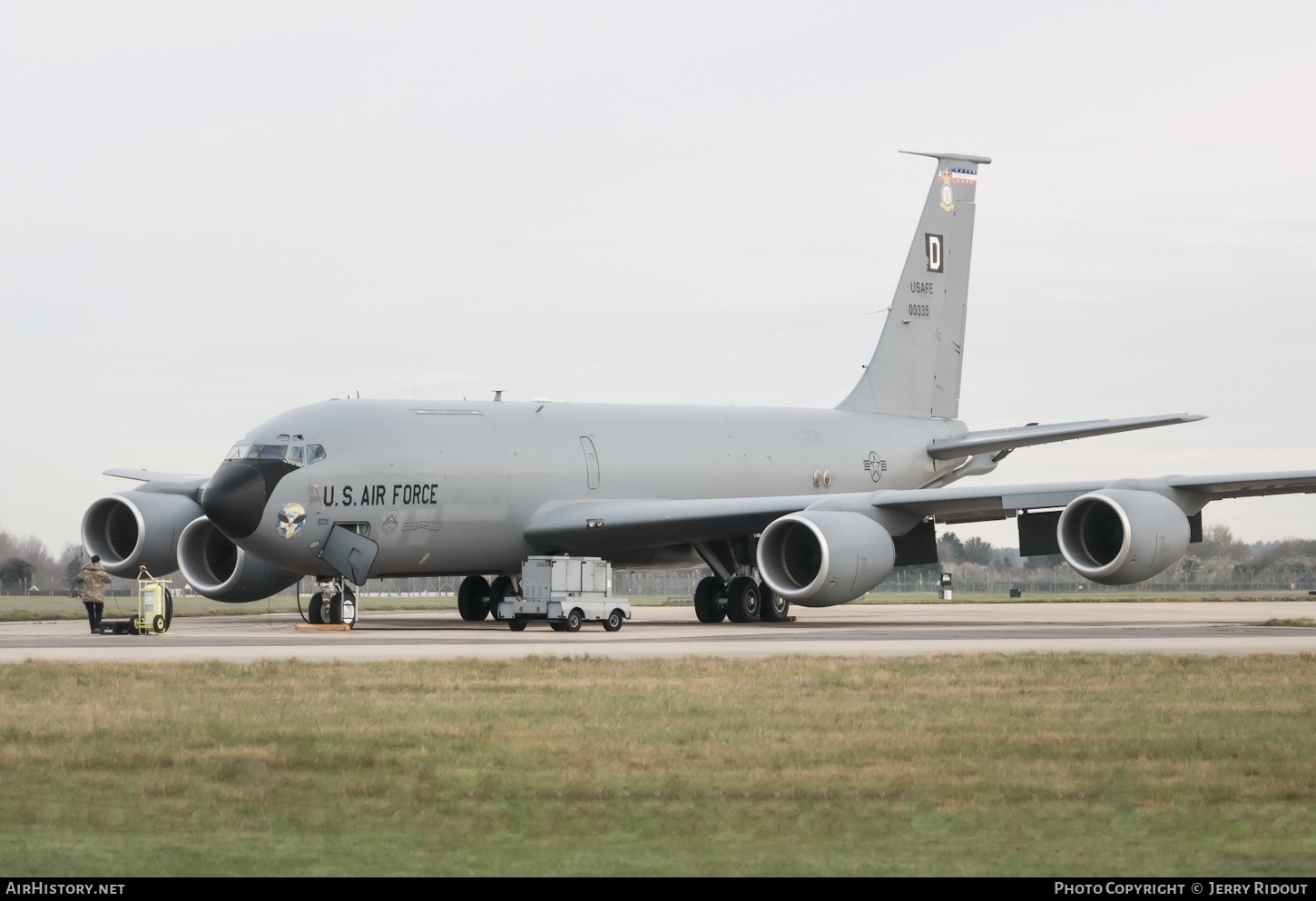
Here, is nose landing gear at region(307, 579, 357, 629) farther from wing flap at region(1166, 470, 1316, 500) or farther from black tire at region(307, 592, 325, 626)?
wing flap at region(1166, 470, 1316, 500)

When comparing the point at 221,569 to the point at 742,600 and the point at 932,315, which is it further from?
the point at 932,315

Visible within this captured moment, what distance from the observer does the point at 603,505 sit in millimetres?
32406

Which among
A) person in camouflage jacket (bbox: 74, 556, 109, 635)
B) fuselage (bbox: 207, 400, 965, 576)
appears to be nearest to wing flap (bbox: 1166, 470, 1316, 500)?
fuselage (bbox: 207, 400, 965, 576)

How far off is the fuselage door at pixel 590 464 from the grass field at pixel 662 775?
52.5 feet

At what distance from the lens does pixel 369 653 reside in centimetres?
2130

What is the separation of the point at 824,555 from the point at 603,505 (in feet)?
18.3

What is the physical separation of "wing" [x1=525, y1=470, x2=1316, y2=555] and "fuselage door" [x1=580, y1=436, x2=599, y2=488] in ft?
1.42

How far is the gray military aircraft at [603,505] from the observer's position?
93.1ft

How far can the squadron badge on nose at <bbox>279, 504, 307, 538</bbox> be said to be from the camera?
92.7 feet

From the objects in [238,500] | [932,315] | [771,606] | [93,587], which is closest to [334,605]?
[238,500]

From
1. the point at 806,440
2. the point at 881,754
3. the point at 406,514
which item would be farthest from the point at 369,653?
the point at 806,440

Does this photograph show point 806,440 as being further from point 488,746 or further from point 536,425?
point 488,746
